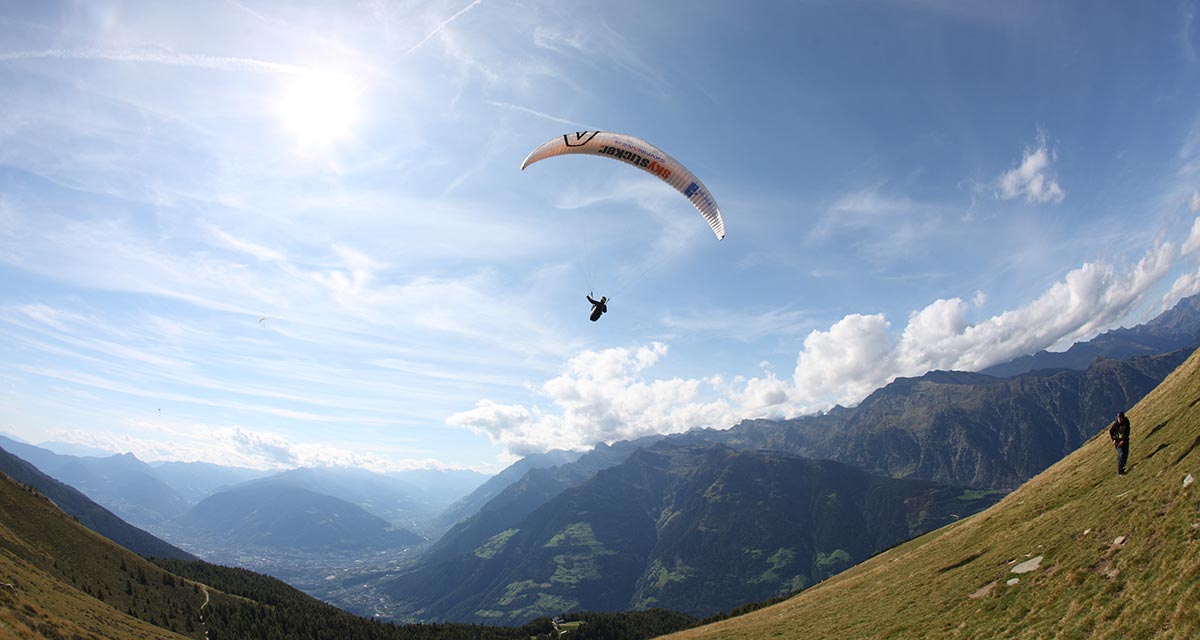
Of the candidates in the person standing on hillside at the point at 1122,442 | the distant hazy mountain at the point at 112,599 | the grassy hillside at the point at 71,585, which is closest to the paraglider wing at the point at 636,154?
the person standing on hillside at the point at 1122,442

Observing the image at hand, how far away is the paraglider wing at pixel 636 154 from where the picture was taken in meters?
44.9

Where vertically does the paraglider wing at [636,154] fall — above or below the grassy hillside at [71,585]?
above

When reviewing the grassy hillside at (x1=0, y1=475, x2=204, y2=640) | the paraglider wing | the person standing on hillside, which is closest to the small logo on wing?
the paraglider wing

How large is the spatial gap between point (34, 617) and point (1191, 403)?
76298 millimetres

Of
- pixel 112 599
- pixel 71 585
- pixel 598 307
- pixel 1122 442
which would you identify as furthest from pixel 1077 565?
pixel 112 599

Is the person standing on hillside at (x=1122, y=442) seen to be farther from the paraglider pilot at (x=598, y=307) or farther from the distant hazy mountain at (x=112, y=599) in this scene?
the distant hazy mountain at (x=112, y=599)

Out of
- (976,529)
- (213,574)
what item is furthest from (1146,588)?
(213,574)

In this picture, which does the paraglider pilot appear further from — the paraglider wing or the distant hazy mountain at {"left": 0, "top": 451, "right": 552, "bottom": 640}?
the distant hazy mountain at {"left": 0, "top": 451, "right": 552, "bottom": 640}

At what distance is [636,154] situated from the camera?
4544 cm

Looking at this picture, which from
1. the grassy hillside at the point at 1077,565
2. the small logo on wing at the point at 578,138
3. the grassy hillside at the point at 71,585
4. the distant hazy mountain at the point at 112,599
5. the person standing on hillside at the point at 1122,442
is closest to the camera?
the grassy hillside at the point at 1077,565

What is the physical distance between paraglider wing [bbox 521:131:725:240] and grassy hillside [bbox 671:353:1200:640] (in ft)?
97.4

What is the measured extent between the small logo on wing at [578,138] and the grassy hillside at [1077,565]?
41.7 meters

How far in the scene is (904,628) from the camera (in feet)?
86.3

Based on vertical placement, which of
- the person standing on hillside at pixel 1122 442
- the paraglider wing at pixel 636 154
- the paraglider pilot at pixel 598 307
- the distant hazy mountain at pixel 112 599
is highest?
the paraglider wing at pixel 636 154
